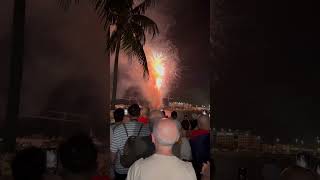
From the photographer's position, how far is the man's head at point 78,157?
2863 mm

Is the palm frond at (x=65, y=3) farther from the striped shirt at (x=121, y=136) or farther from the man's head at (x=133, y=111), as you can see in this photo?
the striped shirt at (x=121, y=136)

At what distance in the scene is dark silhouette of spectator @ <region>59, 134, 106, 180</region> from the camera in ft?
9.39

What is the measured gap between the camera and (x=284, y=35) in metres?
7.22

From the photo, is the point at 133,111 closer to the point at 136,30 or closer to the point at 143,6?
the point at 136,30

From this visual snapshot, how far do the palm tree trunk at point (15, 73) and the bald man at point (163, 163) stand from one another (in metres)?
4.83

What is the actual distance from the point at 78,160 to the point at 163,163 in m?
0.63

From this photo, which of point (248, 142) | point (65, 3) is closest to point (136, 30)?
point (65, 3)

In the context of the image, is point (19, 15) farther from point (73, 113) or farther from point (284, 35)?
point (284, 35)

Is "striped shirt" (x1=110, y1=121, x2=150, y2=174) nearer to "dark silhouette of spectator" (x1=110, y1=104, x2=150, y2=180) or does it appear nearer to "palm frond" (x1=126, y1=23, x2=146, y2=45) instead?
"dark silhouette of spectator" (x1=110, y1=104, x2=150, y2=180)

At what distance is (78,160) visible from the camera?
9.40ft

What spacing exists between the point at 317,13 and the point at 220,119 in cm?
233

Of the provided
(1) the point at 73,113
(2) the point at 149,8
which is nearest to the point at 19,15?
(1) the point at 73,113

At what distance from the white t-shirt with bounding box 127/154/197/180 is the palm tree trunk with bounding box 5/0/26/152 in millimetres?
4800

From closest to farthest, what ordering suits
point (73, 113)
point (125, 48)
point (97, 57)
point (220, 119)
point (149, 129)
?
1. point (149, 129)
2. point (220, 119)
3. point (73, 113)
4. point (97, 57)
5. point (125, 48)
